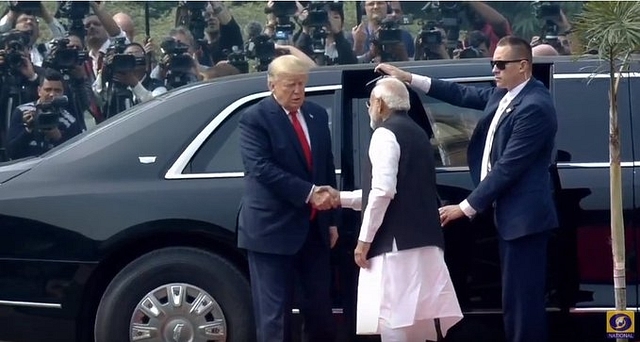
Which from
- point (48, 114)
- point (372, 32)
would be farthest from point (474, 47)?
point (48, 114)

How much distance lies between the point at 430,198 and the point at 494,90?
823 mm

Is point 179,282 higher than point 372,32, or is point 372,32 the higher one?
point 372,32

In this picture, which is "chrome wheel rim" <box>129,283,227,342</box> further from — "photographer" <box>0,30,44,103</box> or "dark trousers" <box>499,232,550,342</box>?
"photographer" <box>0,30,44,103</box>

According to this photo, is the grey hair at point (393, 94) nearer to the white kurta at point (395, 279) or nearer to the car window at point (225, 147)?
the white kurta at point (395, 279)

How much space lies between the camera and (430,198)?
606 centimetres

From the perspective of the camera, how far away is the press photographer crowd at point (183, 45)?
10.5 m

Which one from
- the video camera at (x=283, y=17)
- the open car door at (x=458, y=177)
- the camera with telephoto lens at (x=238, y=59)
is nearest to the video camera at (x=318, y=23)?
the video camera at (x=283, y=17)

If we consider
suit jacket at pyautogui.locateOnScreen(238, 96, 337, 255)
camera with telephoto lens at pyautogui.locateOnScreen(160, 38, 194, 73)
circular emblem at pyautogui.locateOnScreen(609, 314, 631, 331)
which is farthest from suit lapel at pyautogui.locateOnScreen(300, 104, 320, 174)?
camera with telephoto lens at pyautogui.locateOnScreen(160, 38, 194, 73)

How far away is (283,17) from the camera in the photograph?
35.6 ft

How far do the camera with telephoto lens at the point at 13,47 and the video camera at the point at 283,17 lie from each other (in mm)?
2062

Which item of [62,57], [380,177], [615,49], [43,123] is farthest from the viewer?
[62,57]

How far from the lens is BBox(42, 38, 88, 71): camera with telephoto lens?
10.6 metres

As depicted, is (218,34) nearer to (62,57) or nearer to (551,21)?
(62,57)

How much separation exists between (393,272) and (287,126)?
0.88m
